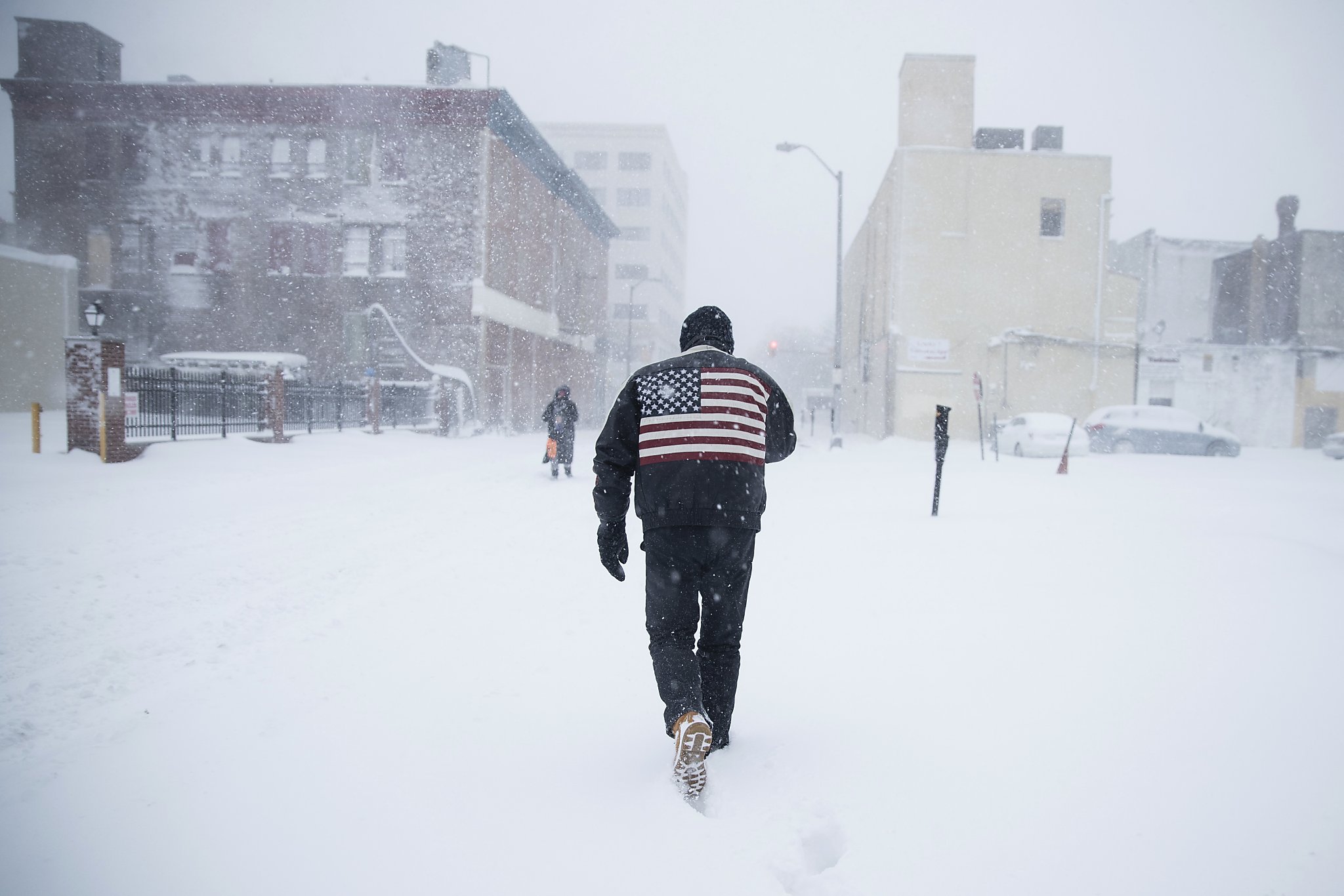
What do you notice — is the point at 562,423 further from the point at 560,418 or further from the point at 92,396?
the point at 92,396

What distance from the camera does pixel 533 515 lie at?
9539 mm

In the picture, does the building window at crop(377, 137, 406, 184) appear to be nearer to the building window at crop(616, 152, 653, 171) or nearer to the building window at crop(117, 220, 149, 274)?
the building window at crop(117, 220, 149, 274)

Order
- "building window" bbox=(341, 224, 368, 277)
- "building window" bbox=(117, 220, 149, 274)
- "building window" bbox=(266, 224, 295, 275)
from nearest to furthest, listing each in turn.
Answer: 1. "building window" bbox=(341, 224, 368, 277)
2. "building window" bbox=(266, 224, 295, 275)
3. "building window" bbox=(117, 220, 149, 274)

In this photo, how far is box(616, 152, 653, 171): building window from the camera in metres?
68.6

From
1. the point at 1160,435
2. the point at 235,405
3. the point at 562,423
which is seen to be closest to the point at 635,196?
the point at 1160,435

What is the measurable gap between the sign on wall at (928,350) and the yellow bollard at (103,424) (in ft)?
81.5

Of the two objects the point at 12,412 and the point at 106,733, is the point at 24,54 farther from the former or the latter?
the point at 106,733

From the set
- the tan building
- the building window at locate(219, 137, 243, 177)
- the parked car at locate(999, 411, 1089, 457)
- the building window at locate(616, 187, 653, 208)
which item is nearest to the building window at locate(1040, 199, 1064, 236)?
the tan building

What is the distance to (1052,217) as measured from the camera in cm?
2900

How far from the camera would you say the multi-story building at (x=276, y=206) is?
27.8m

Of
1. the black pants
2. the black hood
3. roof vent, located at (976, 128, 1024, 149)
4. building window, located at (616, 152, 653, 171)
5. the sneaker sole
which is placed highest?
building window, located at (616, 152, 653, 171)

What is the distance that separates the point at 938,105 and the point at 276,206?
24903 millimetres

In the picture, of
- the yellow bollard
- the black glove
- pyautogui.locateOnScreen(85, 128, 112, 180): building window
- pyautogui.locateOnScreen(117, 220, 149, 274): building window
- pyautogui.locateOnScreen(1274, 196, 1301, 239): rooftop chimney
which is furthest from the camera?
pyautogui.locateOnScreen(1274, 196, 1301, 239): rooftop chimney

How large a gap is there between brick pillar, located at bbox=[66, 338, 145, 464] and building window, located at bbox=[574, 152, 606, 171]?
61.1 meters
